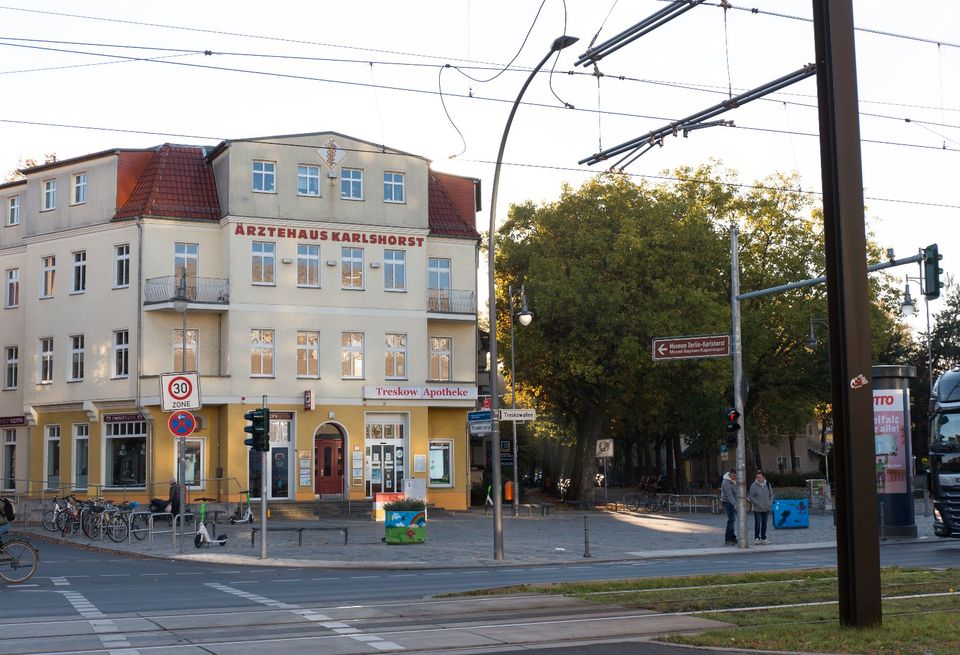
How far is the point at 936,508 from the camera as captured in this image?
27.9 metres

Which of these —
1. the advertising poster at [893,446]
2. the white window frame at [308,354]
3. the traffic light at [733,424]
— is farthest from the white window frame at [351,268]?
the advertising poster at [893,446]

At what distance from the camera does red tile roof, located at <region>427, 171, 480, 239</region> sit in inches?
1882

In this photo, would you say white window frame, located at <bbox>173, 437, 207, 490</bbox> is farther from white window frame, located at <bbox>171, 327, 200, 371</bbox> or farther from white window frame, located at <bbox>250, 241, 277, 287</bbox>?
white window frame, located at <bbox>250, 241, 277, 287</bbox>

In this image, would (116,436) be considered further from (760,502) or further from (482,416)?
(760,502)

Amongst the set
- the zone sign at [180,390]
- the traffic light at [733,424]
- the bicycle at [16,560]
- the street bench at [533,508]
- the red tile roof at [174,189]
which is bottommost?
the street bench at [533,508]

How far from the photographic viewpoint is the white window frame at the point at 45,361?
45875mm

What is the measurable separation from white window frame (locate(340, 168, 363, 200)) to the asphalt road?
2330 centimetres

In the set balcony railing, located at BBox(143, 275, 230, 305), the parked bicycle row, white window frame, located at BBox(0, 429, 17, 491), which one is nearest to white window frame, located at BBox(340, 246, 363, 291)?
balcony railing, located at BBox(143, 275, 230, 305)

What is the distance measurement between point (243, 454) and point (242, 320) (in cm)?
503

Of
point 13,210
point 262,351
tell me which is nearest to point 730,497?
point 262,351

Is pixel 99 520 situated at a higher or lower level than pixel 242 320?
lower

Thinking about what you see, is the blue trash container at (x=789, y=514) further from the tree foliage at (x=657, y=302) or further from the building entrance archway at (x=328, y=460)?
the building entrance archway at (x=328, y=460)

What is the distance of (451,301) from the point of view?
47156 millimetres

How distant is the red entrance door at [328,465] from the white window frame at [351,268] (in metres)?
6.10
